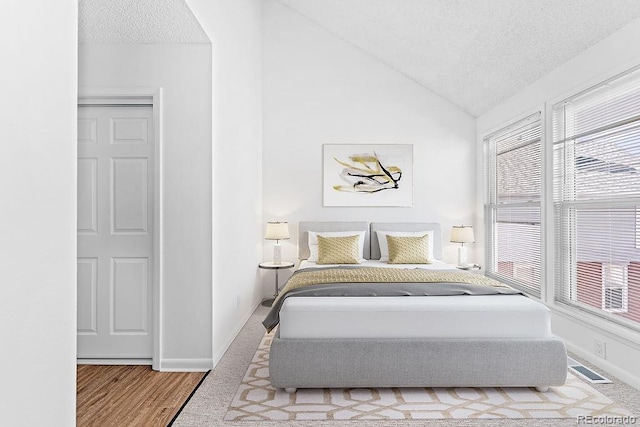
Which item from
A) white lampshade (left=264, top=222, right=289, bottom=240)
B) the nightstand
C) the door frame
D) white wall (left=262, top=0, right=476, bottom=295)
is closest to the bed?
the door frame

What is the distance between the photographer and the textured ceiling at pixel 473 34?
9.93 feet

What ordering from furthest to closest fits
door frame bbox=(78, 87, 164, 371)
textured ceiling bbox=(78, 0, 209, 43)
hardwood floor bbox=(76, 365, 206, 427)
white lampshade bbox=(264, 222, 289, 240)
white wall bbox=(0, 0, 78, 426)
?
white lampshade bbox=(264, 222, 289, 240) < door frame bbox=(78, 87, 164, 371) < textured ceiling bbox=(78, 0, 209, 43) < hardwood floor bbox=(76, 365, 206, 427) < white wall bbox=(0, 0, 78, 426)

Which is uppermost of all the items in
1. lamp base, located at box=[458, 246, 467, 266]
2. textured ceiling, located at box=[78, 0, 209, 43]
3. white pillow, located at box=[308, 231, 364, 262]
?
textured ceiling, located at box=[78, 0, 209, 43]

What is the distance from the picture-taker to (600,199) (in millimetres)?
3158

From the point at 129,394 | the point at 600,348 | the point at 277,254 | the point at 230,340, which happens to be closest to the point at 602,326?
the point at 600,348

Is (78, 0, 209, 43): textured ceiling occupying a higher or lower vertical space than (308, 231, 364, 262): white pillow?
higher

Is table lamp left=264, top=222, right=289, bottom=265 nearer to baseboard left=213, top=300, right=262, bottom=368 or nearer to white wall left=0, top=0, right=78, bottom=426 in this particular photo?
baseboard left=213, top=300, right=262, bottom=368

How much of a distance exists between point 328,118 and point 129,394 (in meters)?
3.88

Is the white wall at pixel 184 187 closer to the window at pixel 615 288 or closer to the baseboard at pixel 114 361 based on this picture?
the baseboard at pixel 114 361

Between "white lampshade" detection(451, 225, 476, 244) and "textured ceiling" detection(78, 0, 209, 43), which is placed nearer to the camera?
"textured ceiling" detection(78, 0, 209, 43)

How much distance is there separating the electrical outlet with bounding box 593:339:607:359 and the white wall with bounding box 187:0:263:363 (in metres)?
2.76

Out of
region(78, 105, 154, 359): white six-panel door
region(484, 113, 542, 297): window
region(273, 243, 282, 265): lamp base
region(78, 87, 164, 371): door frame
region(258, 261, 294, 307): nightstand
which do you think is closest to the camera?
region(78, 87, 164, 371): door frame

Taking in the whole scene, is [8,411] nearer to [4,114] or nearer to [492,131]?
[4,114]

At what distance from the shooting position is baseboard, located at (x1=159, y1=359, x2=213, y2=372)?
297 cm
